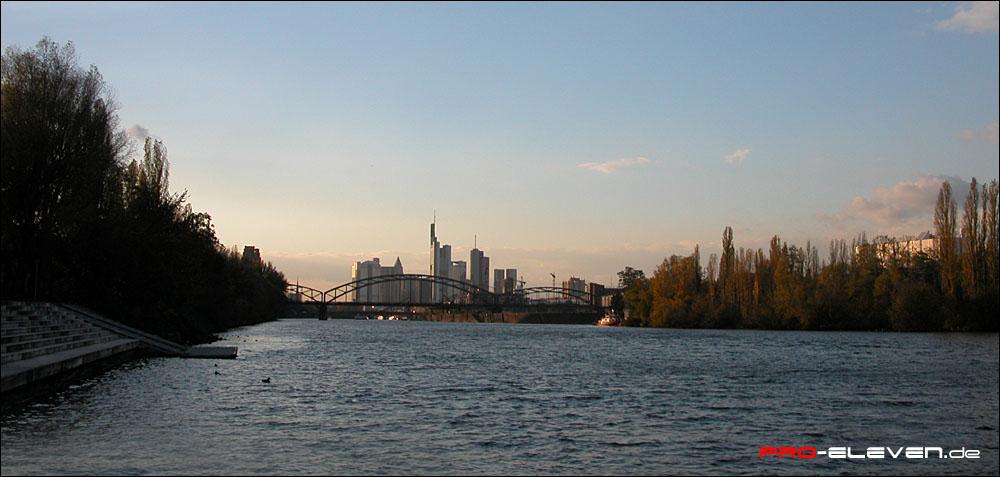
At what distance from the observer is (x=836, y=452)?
1543 cm

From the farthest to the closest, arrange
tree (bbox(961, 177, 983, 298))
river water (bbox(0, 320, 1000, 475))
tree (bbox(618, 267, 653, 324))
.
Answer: tree (bbox(618, 267, 653, 324)) → tree (bbox(961, 177, 983, 298)) → river water (bbox(0, 320, 1000, 475))

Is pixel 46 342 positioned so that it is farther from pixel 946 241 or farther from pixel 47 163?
pixel 946 241

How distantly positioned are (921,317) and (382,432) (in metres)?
73.6

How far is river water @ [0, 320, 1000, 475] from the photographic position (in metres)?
13.5

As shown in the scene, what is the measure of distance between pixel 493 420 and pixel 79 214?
29873 mm

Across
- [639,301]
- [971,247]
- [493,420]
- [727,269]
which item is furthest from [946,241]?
[493,420]

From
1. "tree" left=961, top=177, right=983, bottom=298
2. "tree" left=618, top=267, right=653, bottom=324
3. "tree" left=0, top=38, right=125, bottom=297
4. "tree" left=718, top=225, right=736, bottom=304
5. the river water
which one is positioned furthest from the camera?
"tree" left=618, top=267, right=653, bottom=324

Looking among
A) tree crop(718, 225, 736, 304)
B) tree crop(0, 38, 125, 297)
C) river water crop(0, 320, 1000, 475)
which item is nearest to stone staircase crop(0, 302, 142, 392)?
river water crop(0, 320, 1000, 475)

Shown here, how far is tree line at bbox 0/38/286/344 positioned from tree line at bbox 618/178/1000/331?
65352mm

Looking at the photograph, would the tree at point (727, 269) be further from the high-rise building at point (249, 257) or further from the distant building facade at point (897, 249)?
the high-rise building at point (249, 257)

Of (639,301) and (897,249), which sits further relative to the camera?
(639,301)

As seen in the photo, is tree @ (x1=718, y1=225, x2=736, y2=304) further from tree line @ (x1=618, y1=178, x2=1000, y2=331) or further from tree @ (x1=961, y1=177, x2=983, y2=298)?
tree @ (x1=961, y1=177, x2=983, y2=298)

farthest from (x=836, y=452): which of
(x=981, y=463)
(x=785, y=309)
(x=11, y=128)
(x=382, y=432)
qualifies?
(x=785, y=309)

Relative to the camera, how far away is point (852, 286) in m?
86.2
